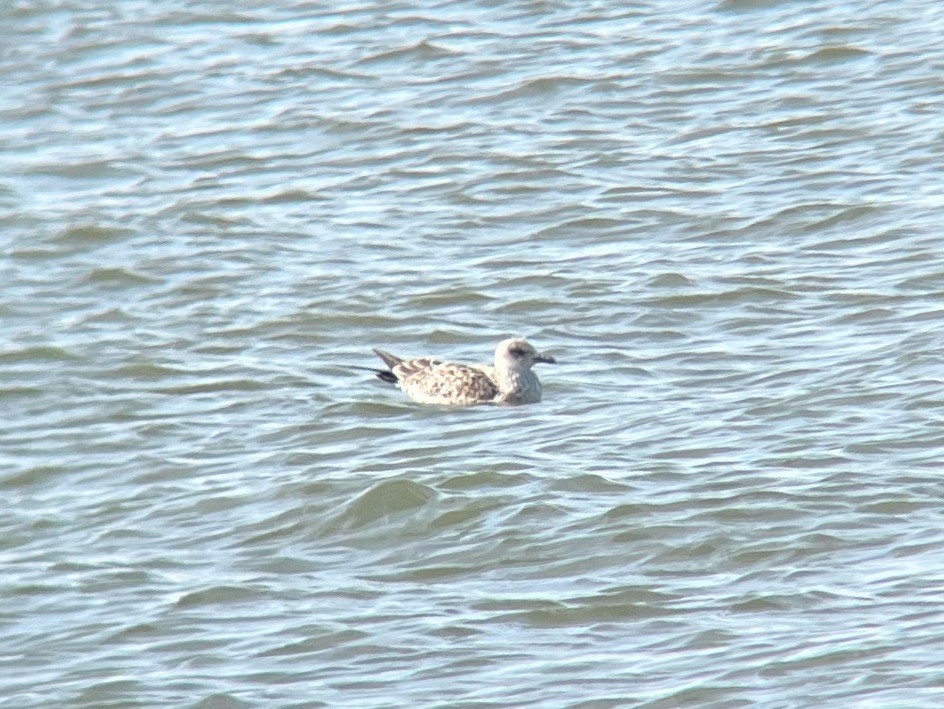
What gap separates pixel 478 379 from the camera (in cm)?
1298

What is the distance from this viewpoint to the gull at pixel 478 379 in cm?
1275

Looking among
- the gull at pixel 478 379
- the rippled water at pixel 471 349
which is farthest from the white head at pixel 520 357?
the rippled water at pixel 471 349

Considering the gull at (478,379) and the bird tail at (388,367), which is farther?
the bird tail at (388,367)

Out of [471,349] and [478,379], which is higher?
[478,379]

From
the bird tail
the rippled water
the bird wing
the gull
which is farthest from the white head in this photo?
the bird tail

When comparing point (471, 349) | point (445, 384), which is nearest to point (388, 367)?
point (445, 384)

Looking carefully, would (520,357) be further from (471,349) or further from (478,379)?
(471,349)

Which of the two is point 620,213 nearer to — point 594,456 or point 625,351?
point 625,351

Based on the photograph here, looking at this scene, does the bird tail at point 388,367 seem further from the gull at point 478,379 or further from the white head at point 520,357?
the white head at point 520,357

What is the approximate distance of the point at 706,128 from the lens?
58.6 feet

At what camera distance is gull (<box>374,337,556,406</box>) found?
502 inches

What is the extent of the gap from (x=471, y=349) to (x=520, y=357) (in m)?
1.42

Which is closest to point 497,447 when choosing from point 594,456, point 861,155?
point 594,456

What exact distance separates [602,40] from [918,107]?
12.6 ft
